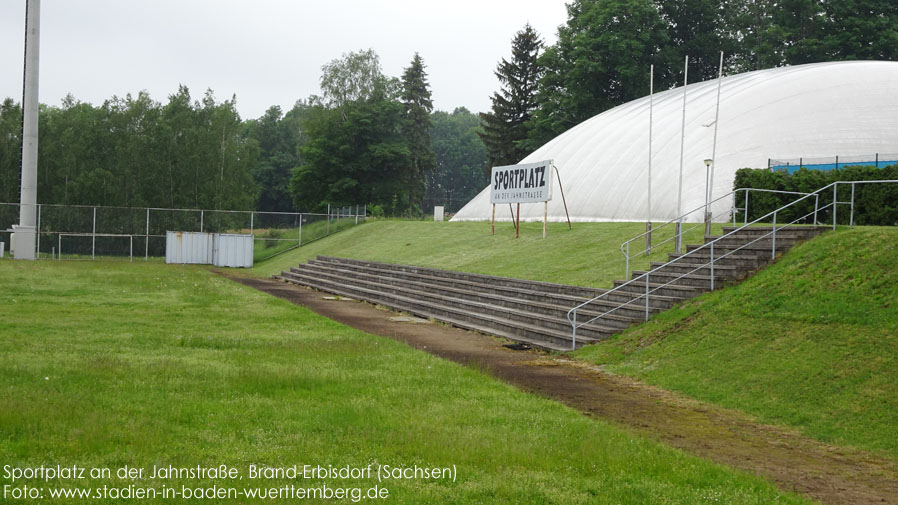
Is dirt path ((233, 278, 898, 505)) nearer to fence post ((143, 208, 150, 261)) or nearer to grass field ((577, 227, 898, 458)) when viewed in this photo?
grass field ((577, 227, 898, 458))

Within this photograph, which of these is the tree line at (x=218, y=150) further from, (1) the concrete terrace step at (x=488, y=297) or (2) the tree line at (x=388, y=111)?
(1) the concrete terrace step at (x=488, y=297)

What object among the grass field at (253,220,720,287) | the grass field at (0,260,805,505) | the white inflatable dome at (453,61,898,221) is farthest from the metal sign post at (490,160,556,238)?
the grass field at (0,260,805,505)

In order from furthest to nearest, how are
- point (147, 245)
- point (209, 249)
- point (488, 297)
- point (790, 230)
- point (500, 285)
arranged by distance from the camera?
point (209, 249) → point (147, 245) → point (500, 285) → point (488, 297) → point (790, 230)

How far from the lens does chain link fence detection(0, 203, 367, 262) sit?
42625mm

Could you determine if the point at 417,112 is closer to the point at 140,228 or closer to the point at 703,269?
the point at 140,228

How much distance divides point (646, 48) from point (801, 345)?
184 ft

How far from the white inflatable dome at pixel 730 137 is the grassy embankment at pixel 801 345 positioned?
11.5 metres

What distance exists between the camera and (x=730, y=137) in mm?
31047

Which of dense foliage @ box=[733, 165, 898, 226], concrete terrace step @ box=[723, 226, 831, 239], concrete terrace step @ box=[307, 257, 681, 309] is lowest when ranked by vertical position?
concrete terrace step @ box=[307, 257, 681, 309]

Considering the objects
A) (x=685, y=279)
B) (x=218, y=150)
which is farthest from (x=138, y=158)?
(x=685, y=279)

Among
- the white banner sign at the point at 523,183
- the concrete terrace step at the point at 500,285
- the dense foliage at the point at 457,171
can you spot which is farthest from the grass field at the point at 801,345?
the dense foliage at the point at 457,171

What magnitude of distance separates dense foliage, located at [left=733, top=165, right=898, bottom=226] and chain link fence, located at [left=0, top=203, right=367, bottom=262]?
101 feet

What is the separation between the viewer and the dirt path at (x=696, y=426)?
7.85 metres

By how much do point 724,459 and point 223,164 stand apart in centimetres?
5987
